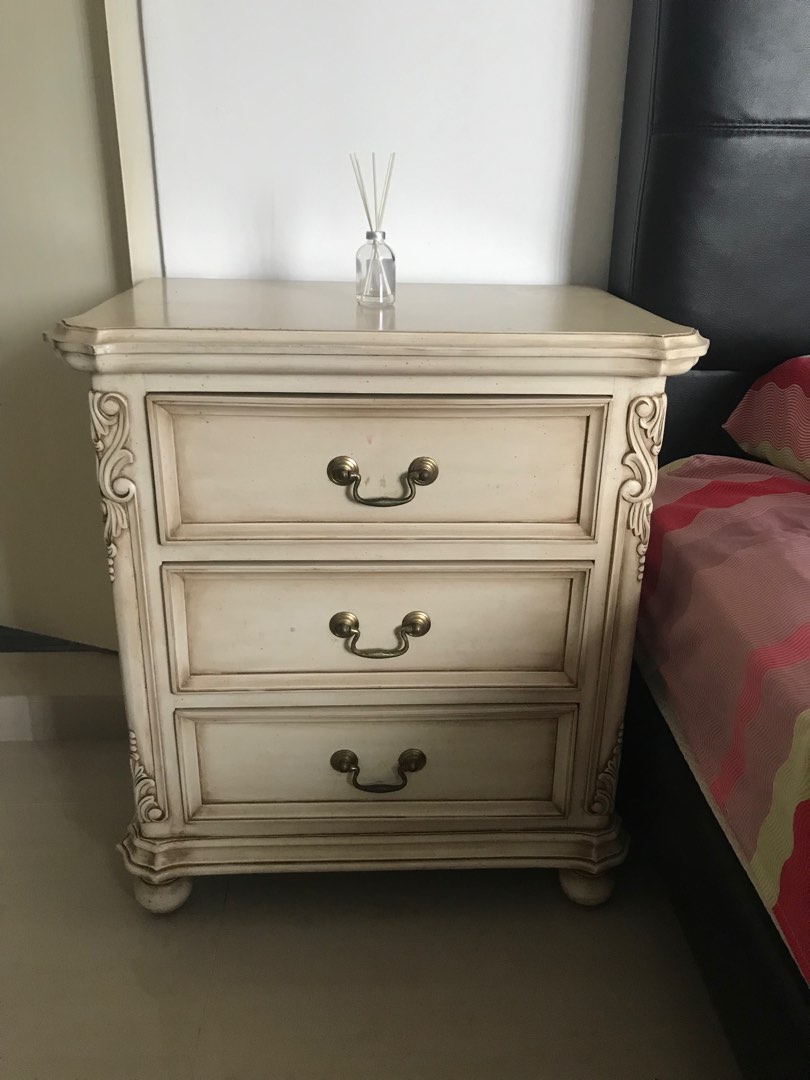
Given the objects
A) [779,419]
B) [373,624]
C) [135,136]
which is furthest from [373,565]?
[135,136]

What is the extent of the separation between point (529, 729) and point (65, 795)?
0.76 meters

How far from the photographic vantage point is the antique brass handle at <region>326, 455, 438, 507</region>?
890 millimetres

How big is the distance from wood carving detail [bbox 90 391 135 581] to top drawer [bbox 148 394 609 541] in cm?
3

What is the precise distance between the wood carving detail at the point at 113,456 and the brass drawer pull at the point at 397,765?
14.2 inches

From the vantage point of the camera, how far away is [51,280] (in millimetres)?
1291

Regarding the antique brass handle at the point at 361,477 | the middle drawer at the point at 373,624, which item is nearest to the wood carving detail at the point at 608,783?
the middle drawer at the point at 373,624

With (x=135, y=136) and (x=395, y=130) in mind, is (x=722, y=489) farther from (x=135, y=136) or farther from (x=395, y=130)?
(x=135, y=136)

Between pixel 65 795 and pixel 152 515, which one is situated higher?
pixel 152 515

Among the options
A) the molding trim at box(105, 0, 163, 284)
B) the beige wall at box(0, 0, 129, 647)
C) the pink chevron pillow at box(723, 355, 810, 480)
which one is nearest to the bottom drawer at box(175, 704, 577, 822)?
the pink chevron pillow at box(723, 355, 810, 480)

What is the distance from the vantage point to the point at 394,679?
3.24 ft

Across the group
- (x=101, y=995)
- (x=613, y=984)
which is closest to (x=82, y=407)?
(x=101, y=995)

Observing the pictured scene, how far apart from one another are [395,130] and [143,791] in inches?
36.5

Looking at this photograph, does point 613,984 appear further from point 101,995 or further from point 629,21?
point 629,21

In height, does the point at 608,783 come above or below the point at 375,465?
below
